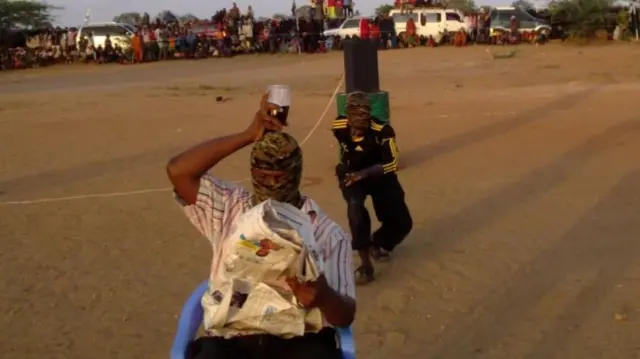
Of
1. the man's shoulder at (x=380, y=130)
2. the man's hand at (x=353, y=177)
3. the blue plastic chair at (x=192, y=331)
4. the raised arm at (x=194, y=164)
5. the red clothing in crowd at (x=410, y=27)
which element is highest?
the raised arm at (x=194, y=164)

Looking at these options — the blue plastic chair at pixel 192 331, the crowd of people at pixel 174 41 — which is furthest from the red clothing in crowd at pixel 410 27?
the blue plastic chair at pixel 192 331

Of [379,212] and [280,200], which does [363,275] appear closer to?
[379,212]

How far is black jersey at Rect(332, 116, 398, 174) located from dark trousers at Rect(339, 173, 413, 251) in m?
0.12

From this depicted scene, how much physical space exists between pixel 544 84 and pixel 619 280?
1498 cm

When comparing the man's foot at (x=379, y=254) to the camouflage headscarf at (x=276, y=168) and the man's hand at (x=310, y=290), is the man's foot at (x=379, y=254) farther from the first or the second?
the man's hand at (x=310, y=290)

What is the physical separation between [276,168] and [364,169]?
3.20m

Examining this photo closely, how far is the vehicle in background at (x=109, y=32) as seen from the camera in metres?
35.7

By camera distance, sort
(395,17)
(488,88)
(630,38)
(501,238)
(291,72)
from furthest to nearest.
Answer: (395,17)
(630,38)
(291,72)
(488,88)
(501,238)

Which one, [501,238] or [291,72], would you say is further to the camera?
[291,72]

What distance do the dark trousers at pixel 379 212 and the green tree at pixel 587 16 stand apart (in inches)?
1190

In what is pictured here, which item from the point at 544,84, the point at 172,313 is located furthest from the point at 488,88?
the point at 172,313

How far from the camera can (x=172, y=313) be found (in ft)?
19.1

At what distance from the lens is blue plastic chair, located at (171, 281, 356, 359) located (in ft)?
10.6

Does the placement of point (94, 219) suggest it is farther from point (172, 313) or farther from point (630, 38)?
point (630, 38)
